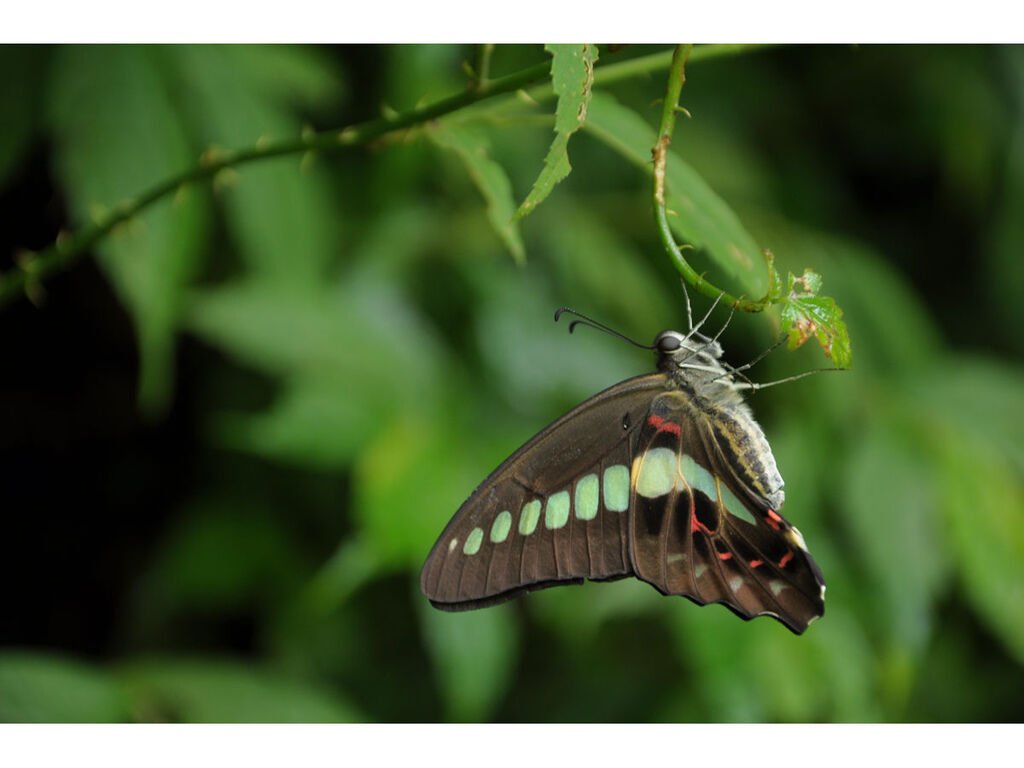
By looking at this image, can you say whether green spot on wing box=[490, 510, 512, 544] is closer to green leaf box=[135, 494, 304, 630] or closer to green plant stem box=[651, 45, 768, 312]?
green plant stem box=[651, 45, 768, 312]

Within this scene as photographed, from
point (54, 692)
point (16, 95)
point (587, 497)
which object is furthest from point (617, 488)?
point (16, 95)

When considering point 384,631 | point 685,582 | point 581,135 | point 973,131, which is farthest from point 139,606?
point 973,131

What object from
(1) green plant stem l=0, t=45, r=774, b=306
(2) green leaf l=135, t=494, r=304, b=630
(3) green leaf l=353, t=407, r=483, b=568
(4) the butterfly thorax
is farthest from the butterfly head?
(2) green leaf l=135, t=494, r=304, b=630

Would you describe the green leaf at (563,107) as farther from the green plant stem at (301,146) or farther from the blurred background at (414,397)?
Result: the blurred background at (414,397)

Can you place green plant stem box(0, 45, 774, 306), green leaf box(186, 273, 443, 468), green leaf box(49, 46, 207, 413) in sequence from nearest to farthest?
green plant stem box(0, 45, 774, 306) → green leaf box(49, 46, 207, 413) → green leaf box(186, 273, 443, 468)

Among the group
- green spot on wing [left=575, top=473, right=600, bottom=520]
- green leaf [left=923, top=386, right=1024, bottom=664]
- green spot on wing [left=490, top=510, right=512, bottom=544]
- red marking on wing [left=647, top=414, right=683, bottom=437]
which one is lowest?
green spot on wing [left=490, top=510, right=512, bottom=544]

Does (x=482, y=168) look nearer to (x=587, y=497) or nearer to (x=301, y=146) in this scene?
(x=301, y=146)

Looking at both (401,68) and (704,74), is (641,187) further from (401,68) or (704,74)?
(401,68)

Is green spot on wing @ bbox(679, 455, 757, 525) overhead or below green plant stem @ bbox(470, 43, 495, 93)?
below
